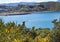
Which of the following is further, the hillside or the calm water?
the hillside

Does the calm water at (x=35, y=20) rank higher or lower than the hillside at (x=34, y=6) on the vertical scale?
higher

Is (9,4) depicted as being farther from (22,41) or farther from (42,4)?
(22,41)

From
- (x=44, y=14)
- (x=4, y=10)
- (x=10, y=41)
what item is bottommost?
(x=44, y=14)

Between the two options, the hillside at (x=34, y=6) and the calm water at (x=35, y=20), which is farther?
the hillside at (x=34, y=6)

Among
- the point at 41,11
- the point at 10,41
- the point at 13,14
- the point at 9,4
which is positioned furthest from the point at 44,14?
the point at 10,41

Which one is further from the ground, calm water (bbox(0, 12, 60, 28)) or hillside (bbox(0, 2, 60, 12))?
calm water (bbox(0, 12, 60, 28))

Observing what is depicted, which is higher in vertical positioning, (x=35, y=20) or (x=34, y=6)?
(x=35, y=20)

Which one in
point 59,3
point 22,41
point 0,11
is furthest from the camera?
point 59,3

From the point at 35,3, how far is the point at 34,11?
2282mm

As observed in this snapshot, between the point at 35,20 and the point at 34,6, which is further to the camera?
the point at 34,6

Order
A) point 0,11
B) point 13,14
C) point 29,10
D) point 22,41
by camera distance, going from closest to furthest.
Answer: point 22,41 → point 0,11 → point 13,14 → point 29,10

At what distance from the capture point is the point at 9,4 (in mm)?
40438

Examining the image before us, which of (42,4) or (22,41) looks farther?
(42,4)

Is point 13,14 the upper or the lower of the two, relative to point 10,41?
lower
